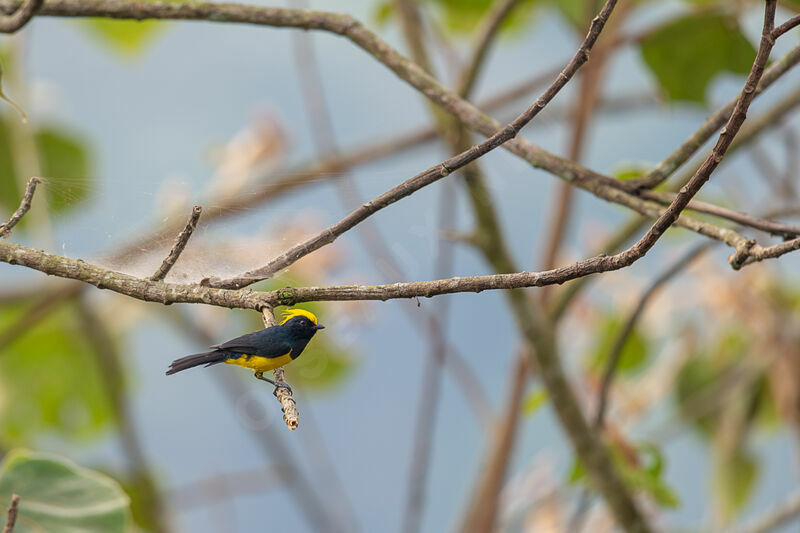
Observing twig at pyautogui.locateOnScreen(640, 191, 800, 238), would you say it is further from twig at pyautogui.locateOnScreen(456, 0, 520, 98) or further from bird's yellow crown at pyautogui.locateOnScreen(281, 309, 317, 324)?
twig at pyautogui.locateOnScreen(456, 0, 520, 98)

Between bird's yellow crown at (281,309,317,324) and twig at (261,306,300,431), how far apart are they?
0.02m

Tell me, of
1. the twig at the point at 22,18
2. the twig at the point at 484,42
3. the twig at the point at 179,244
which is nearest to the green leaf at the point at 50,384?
the twig at the point at 484,42

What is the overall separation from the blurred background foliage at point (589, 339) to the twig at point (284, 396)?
686mm

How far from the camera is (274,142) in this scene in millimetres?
2182

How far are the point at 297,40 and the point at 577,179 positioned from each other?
991 millimetres

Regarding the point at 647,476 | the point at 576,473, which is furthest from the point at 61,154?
the point at 647,476

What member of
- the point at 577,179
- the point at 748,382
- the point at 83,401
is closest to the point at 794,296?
the point at 748,382

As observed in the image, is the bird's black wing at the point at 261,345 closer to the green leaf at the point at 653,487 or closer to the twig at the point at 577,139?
the green leaf at the point at 653,487

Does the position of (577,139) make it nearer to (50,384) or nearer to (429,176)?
(429,176)

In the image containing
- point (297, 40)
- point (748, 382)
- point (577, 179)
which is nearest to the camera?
point (577, 179)

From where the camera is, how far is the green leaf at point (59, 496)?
2.50ft

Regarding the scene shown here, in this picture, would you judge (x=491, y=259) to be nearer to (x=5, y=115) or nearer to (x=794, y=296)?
(x=794, y=296)

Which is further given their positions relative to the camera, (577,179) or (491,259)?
(491,259)

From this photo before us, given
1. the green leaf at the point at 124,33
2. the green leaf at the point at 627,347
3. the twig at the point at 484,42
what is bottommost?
the twig at the point at 484,42
